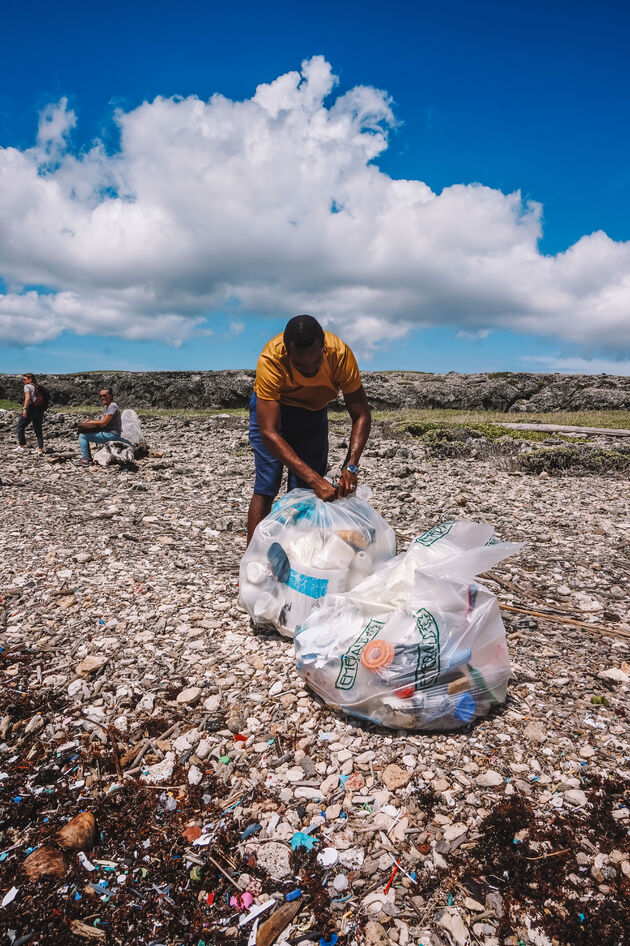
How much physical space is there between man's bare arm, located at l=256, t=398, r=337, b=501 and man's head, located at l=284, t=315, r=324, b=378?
0.43 metres

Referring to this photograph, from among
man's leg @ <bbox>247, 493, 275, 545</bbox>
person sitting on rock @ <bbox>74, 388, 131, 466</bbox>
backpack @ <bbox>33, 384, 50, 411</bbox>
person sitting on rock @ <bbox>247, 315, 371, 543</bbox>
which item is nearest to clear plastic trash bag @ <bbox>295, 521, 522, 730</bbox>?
person sitting on rock @ <bbox>247, 315, 371, 543</bbox>

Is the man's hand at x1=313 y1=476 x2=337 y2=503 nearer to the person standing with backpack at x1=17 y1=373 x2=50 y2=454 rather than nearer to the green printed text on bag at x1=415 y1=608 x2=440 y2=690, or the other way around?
the green printed text on bag at x1=415 y1=608 x2=440 y2=690

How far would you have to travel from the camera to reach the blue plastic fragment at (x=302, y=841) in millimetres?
2146

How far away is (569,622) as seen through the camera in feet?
12.6

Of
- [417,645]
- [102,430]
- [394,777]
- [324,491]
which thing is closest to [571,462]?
[324,491]

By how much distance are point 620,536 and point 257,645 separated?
171 inches

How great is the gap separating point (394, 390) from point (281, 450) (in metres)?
23.3

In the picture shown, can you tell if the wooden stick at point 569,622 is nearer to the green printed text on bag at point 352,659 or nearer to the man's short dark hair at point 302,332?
the green printed text on bag at point 352,659

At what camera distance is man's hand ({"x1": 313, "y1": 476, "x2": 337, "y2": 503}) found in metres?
3.69

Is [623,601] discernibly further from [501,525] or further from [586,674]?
[501,525]

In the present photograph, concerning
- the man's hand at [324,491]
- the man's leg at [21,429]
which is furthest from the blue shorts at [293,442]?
the man's leg at [21,429]

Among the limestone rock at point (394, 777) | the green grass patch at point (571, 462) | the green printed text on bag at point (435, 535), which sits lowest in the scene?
the limestone rock at point (394, 777)

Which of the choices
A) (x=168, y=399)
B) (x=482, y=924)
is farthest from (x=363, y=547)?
(x=168, y=399)

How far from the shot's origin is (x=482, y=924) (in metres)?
1.83
